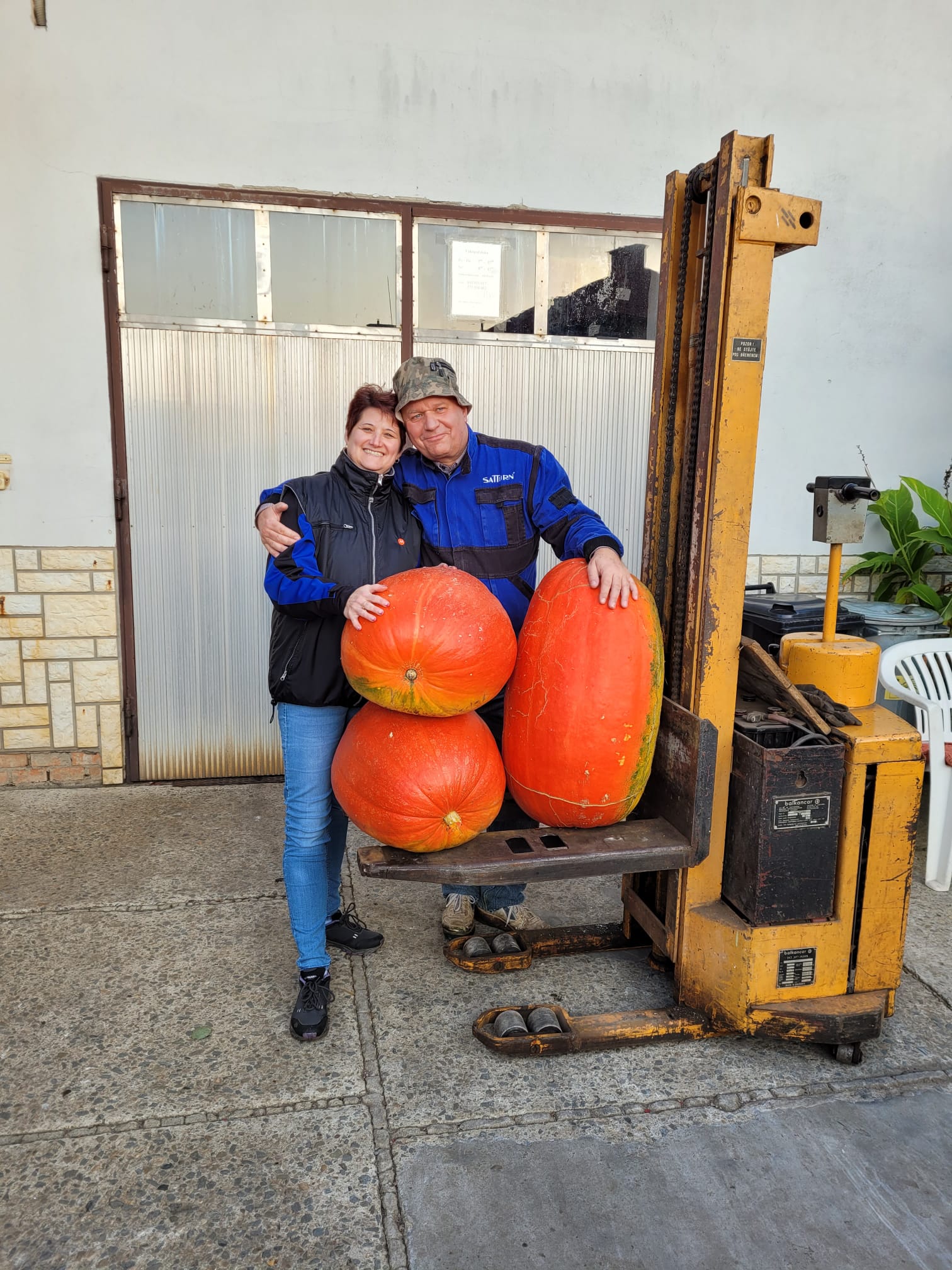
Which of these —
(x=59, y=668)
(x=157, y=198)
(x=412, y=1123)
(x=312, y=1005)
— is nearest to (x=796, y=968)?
(x=412, y=1123)

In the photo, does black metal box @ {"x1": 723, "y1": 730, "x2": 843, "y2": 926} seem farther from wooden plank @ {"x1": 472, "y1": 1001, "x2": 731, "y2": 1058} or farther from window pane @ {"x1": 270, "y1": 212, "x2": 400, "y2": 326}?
window pane @ {"x1": 270, "y1": 212, "x2": 400, "y2": 326}

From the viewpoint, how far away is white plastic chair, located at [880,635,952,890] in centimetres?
381

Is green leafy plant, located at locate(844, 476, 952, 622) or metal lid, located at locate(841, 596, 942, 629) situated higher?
green leafy plant, located at locate(844, 476, 952, 622)

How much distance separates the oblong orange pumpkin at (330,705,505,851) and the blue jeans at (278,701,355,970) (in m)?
0.34

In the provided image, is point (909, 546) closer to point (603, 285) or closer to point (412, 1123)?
point (603, 285)

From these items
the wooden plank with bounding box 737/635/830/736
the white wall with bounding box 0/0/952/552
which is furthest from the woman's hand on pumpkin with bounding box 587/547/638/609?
the white wall with bounding box 0/0/952/552

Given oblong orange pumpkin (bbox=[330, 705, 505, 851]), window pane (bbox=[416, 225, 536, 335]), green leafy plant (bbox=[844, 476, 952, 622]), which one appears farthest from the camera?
green leafy plant (bbox=[844, 476, 952, 622])

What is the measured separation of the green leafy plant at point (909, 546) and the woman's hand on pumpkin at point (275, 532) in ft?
12.3

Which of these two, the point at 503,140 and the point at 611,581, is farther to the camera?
the point at 503,140

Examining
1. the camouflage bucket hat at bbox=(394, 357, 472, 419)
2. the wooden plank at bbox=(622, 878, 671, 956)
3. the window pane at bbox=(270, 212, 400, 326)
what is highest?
the window pane at bbox=(270, 212, 400, 326)

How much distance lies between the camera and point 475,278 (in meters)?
4.79

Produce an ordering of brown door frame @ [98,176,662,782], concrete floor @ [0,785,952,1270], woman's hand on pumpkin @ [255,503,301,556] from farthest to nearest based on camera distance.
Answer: brown door frame @ [98,176,662,782]
woman's hand on pumpkin @ [255,503,301,556]
concrete floor @ [0,785,952,1270]

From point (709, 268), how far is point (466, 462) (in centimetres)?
94

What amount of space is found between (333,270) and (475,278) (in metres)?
0.78
